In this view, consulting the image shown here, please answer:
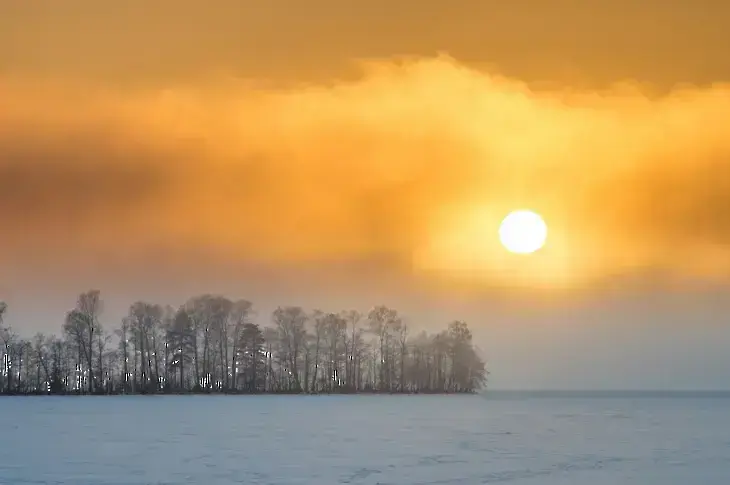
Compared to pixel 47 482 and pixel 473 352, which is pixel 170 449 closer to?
pixel 47 482

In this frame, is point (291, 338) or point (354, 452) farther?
point (291, 338)

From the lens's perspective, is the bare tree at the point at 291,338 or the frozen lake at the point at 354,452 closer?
the frozen lake at the point at 354,452

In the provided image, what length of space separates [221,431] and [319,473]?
23.4 m

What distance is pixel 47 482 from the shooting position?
1197 inches

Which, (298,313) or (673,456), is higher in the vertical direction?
(298,313)

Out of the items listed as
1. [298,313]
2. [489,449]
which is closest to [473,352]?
[298,313]

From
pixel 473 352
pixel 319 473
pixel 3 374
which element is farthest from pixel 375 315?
pixel 319 473

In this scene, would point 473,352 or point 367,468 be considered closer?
point 367,468

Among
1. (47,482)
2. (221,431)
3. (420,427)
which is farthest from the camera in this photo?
(420,427)

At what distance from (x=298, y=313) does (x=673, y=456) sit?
329 feet

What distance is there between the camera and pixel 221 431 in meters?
56.1

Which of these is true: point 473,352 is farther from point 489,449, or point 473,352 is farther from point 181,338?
point 489,449

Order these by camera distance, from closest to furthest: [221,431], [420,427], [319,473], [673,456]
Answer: [319,473]
[673,456]
[221,431]
[420,427]

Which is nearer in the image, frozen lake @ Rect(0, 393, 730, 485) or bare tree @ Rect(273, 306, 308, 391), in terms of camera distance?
frozen lake @ Rect(0, 393, 730, 485)
